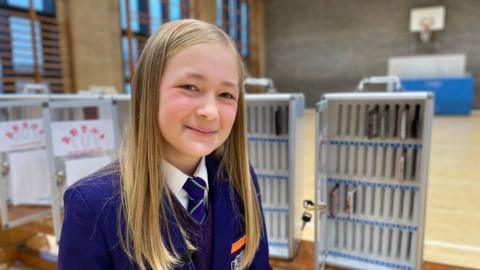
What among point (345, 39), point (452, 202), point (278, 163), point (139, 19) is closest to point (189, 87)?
point (278, 163)

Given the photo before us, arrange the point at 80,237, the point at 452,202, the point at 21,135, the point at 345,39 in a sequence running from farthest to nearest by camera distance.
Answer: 1. the point at 345,39
2. the point at 452,202
3. the point at 21,135
4. the point at 80,237

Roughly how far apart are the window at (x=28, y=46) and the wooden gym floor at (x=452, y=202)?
178 inches

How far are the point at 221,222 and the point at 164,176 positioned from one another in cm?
20

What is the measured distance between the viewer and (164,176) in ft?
2.67

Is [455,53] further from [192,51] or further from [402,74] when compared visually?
[192,51]

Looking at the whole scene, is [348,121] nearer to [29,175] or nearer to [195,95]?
[195,95]

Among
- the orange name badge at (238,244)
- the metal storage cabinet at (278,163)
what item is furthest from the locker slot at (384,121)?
the orange name badge at (238,244)

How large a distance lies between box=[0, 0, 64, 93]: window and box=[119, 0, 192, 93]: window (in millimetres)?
1356

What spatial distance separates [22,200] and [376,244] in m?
2.76

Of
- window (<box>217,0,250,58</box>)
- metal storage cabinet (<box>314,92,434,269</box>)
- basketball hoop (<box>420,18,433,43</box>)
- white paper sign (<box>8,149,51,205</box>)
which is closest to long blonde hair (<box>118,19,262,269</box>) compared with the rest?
metal storage cabinet (<box>314,92,434,269</box>)

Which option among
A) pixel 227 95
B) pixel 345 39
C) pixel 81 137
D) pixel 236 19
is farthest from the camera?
pixel 345 39

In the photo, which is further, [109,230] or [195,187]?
[195,187]

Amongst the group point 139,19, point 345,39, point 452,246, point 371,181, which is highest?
point 345,39

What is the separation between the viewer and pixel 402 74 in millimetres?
10391
